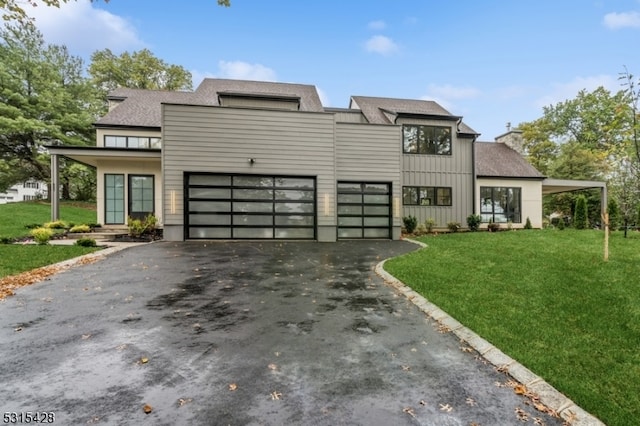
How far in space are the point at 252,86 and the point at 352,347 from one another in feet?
57.2

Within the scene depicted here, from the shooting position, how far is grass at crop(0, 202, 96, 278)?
733 centimetres

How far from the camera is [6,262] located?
7324mm

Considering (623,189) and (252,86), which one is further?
(252,86)

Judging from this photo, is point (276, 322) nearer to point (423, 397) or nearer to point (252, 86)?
point (423, 397)

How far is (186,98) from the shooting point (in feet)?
59.9

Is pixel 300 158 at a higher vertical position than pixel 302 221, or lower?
higher

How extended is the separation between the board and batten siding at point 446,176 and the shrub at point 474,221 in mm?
440

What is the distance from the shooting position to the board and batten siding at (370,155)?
43.7 ft

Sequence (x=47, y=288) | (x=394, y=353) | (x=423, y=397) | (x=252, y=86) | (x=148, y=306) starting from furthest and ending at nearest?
(x=252, y=86)
(x=47, y=288)
(x=148, y=306)
(x=394, y=353)
(x=423, y=397)

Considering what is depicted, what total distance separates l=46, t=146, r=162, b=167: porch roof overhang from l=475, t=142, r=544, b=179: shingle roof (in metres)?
16.0

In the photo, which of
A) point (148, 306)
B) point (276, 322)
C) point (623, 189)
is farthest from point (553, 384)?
point (623, 189)

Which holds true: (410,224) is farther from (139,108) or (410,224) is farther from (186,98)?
(139,108)

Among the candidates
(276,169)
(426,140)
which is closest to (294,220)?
(276,169)

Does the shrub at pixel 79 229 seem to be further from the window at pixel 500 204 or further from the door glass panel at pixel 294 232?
the window at pixel 500 204
